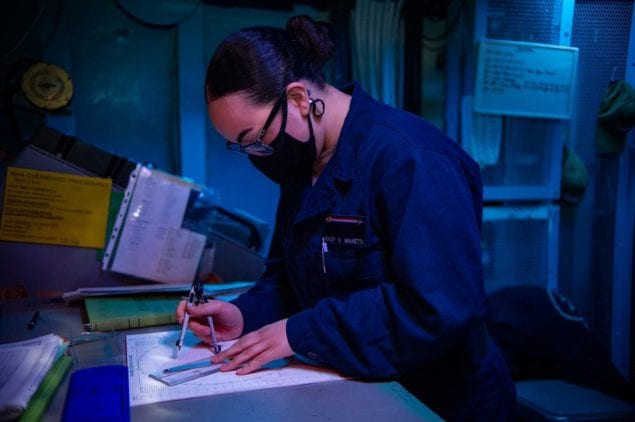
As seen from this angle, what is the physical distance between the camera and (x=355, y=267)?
0.93 metres

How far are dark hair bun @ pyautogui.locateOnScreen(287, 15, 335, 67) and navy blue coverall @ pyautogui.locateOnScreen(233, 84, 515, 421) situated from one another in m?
0.11

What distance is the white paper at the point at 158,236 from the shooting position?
1604 millimetres

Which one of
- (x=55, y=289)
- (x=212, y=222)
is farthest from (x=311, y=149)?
(x=55, y=289)

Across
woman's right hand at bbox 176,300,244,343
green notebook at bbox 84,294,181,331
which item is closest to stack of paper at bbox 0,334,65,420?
green notebook at bbox 84,294,181,331

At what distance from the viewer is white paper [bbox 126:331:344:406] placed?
0.81 m

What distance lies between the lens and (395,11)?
237 centimetres

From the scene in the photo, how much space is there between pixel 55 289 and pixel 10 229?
24 centimetres

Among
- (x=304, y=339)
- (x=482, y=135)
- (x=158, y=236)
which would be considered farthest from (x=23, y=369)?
(x=482, y=135)

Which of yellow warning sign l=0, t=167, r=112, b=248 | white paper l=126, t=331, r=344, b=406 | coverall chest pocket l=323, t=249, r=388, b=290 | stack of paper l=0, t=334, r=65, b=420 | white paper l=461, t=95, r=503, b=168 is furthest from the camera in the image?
white paper l=461, t=95, r=503, b=168

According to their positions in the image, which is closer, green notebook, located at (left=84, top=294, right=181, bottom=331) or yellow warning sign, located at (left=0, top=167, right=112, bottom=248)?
green notebook, located at (left=84, top=294, right=181, bottom=331)

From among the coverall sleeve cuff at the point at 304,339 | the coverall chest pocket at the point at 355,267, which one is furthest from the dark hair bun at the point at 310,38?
the coverall sleeve cuff at the point at 304,339

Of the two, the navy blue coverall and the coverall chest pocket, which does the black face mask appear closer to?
the navy blue coverall

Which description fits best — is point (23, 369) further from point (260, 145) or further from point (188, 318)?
point (260, 145)

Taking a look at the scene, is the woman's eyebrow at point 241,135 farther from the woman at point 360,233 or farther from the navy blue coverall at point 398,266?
the navy blue coverall at point 398,266
